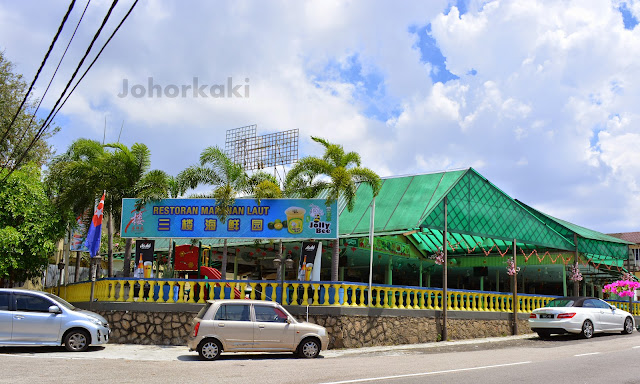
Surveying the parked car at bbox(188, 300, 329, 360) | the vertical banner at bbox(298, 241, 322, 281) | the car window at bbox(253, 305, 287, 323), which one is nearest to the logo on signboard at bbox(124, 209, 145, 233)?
the vertical banner at bbox(298, 241, 322, 281)

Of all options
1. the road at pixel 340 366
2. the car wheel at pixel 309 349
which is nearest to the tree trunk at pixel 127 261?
the road at pixel 340 366

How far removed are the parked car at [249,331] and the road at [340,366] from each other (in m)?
0.35

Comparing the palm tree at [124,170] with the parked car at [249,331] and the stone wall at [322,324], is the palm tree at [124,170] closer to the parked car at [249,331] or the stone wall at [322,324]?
the stone wall at [322,324]

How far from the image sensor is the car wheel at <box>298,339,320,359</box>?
13.6 m

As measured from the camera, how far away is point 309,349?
45.1 ft

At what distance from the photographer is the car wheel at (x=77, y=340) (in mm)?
14172

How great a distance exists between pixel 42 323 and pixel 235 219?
6650 millimetres

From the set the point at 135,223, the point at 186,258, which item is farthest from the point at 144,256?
the point at 186,258

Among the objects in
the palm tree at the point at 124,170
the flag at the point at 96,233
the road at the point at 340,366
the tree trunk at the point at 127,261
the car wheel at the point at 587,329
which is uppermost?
the palm tree at the point at 124,170

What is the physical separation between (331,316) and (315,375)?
629 centimetres

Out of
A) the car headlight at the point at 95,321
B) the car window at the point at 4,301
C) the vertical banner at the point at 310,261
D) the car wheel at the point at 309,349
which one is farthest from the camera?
the vertical banner at the point at 310,261

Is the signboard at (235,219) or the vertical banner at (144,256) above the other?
the signboard at (235,219)

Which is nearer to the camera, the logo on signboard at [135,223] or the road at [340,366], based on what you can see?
the road at [340,366]

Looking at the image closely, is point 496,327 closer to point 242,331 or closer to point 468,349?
point 468,349
